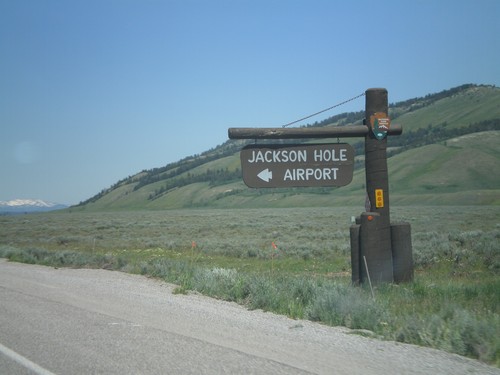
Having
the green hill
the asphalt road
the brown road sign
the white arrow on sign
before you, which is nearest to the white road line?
the asphalt road

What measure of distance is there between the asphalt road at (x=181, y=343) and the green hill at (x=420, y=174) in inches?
2997

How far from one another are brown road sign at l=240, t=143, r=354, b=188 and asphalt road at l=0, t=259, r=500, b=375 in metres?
2.73

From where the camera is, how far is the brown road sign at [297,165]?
10422 millimetres

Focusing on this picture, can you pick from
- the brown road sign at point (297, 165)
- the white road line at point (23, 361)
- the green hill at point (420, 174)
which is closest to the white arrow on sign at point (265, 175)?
the brown road sign at point (297, 165)

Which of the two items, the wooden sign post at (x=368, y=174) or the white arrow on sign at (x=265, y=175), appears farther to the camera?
the white arrow on sign at (x=265, y=175)

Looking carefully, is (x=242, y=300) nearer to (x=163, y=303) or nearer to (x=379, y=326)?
(x=163, y=303)

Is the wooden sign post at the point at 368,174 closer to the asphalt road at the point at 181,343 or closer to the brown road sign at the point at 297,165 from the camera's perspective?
the brown road sign at the point at 297,165

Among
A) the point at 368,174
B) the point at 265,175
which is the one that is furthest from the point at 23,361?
the point at 368,174

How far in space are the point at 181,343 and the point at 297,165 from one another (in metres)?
5.02

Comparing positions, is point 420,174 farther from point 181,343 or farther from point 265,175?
point 181,343

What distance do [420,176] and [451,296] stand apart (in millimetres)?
107303

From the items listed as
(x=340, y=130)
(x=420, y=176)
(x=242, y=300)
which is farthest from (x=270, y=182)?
(x=420, y=176)

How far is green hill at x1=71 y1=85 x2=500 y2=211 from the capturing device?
99750mm

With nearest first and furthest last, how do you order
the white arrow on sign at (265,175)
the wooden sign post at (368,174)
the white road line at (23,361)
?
the white road line at (23,361), the wooden sign post at (368,174), the white arrow on sign at (265,175)
